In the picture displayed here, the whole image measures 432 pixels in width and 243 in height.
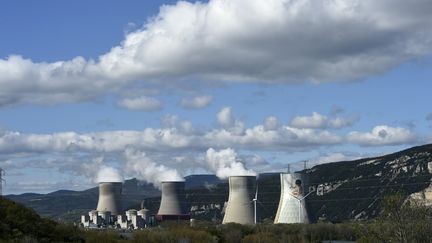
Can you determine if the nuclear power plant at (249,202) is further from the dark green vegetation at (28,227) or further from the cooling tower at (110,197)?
the dark green vegetation at (28,227)

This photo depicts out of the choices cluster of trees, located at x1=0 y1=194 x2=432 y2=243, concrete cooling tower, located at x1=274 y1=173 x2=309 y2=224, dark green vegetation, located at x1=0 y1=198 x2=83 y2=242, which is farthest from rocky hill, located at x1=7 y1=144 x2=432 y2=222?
dark green vegetation, located at x1=0 y1=198 x2=83 y2=242

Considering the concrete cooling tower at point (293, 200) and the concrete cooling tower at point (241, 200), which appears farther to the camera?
the concrete cooling tower at point (241, 200)

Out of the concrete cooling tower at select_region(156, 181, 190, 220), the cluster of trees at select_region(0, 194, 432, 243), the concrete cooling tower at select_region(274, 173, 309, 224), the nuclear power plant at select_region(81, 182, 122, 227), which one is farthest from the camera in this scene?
the nuclear power plant at select_region(81, 182, 122, 227)

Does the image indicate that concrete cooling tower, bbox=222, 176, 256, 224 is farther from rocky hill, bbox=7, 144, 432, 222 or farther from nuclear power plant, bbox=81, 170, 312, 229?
rocky hill, bbox=7, 144, 432, 222

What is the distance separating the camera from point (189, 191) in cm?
17950

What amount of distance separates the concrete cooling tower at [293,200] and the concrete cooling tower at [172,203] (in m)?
22.5

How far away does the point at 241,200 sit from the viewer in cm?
8638

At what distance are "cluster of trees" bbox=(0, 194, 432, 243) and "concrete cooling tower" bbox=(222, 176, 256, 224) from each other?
9.66 meters

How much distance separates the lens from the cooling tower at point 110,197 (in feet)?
360

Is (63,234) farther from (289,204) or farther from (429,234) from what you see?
(289,204)

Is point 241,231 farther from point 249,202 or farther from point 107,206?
point 107,206

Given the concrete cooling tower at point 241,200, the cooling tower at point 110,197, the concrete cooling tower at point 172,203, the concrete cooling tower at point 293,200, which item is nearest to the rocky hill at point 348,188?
the cooling tower at point 110,197

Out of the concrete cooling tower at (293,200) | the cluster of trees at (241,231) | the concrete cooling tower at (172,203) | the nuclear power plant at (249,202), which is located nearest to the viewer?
the cluster of trees at (241,231)

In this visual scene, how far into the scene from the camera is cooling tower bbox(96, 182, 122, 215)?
109625 mm
